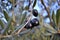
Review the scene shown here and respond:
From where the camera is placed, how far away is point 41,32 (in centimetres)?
59

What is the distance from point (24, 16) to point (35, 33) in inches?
3.2

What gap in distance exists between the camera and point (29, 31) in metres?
0.57

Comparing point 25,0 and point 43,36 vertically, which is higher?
point 25,0

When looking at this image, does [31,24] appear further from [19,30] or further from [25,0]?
[25,0]

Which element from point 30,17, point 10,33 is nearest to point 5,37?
point 10,33

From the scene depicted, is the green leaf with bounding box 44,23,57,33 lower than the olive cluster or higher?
lower

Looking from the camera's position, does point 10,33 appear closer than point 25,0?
Result: Yes

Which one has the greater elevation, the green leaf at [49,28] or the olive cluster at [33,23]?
the olive cluster at [33,23]

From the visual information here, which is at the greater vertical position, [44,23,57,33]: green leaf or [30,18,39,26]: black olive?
[30,18,39,26]: black olive

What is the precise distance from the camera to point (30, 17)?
1.95ft

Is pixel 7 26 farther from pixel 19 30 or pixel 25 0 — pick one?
pixel 25 0

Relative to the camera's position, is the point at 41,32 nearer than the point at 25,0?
Yes

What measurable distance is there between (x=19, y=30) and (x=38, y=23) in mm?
99

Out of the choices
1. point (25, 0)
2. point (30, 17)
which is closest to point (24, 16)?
point (30, 17)
